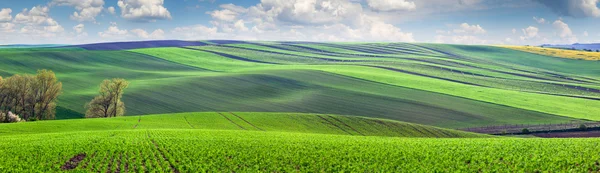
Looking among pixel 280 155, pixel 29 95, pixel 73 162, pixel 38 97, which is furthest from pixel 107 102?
pixel 280 155

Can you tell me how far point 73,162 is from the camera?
85.8 feet

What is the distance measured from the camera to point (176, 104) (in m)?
82.2

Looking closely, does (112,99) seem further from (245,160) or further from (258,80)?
A: (245,160)

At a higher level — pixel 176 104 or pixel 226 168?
pixel 226 168

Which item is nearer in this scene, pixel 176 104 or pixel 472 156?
pixel 472 156

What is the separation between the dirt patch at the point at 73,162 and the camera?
24998mm

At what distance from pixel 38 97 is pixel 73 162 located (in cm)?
4967

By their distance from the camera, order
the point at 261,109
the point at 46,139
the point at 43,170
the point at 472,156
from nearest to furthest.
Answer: the point at 43,170
the point at 472,156
the point at 46,139
the point at 261,109

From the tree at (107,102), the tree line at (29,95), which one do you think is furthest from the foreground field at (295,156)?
the tree line at (29,95)

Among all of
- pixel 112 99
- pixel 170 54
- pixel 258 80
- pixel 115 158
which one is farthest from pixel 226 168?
pixel 170 54

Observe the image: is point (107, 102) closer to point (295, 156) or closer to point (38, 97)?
point (38, 97)

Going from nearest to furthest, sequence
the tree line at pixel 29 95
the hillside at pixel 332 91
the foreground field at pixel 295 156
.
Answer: the foreground field at pixel 295 156, the tree line at pixel 29 95, the hillside at pixel 332 91

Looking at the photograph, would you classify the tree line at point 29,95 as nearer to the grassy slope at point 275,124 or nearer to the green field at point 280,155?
the grassy slope at point 275,124

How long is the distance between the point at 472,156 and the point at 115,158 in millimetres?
20943
